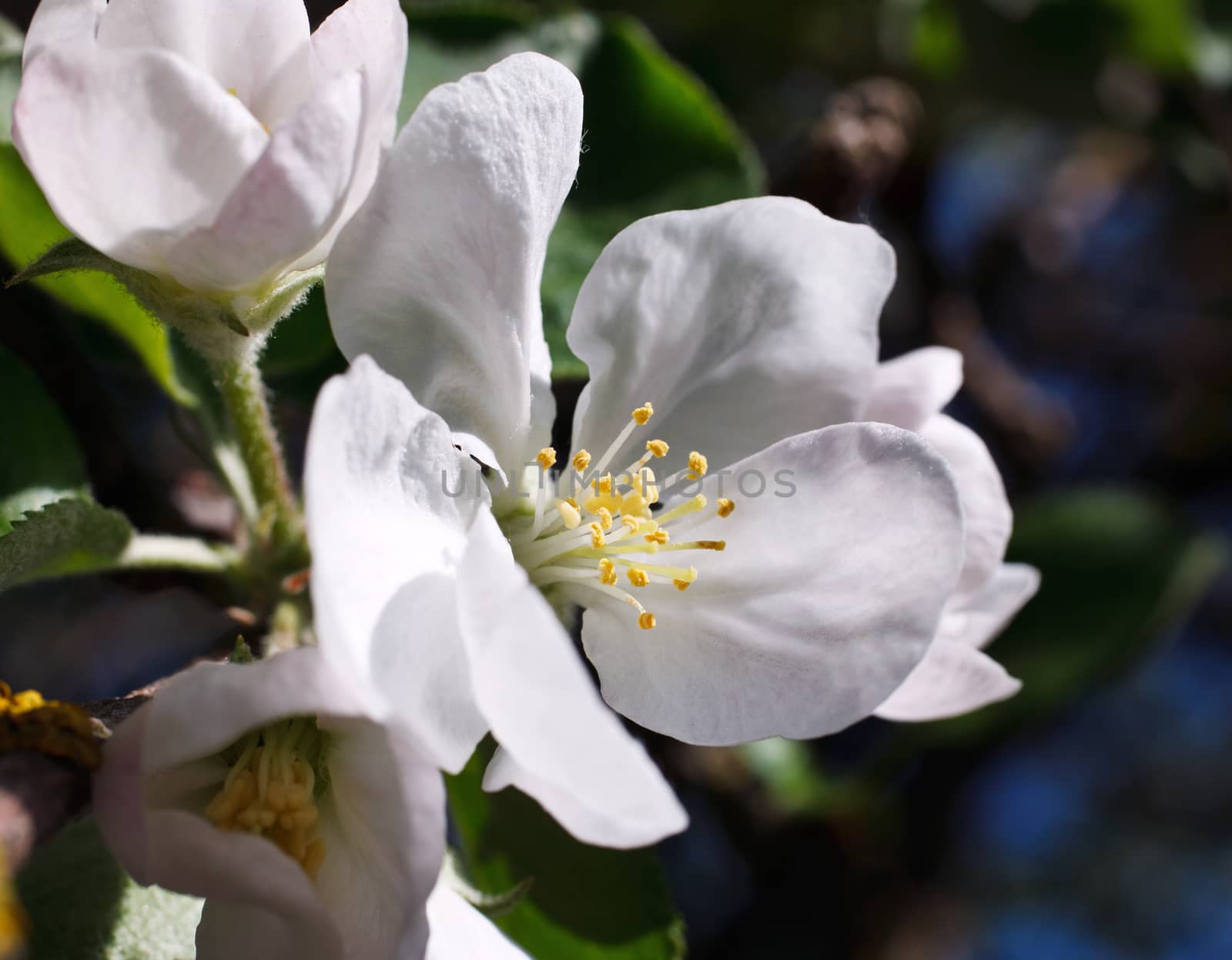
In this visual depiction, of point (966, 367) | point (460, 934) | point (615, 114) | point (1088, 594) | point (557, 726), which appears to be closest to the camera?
point (557, 726)

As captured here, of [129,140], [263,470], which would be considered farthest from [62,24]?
[263,470]

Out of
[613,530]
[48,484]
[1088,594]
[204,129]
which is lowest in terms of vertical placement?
[1088,594]

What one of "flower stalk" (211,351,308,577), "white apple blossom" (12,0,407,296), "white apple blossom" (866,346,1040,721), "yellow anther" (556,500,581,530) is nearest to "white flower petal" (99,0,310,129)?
"white apple blossom" (12,0,407,296)

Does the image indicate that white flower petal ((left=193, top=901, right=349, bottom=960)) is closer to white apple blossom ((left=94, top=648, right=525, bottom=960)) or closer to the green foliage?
white apple blossom ((left=94, top=648, right=525, bottom=960))

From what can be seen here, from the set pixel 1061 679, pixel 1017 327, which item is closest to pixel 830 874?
pixel 1061 679

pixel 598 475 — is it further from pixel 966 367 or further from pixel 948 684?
pixel 966 367

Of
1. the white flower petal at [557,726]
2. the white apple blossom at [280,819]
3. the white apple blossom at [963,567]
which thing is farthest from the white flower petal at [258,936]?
the white apple blossom at [963,567]
